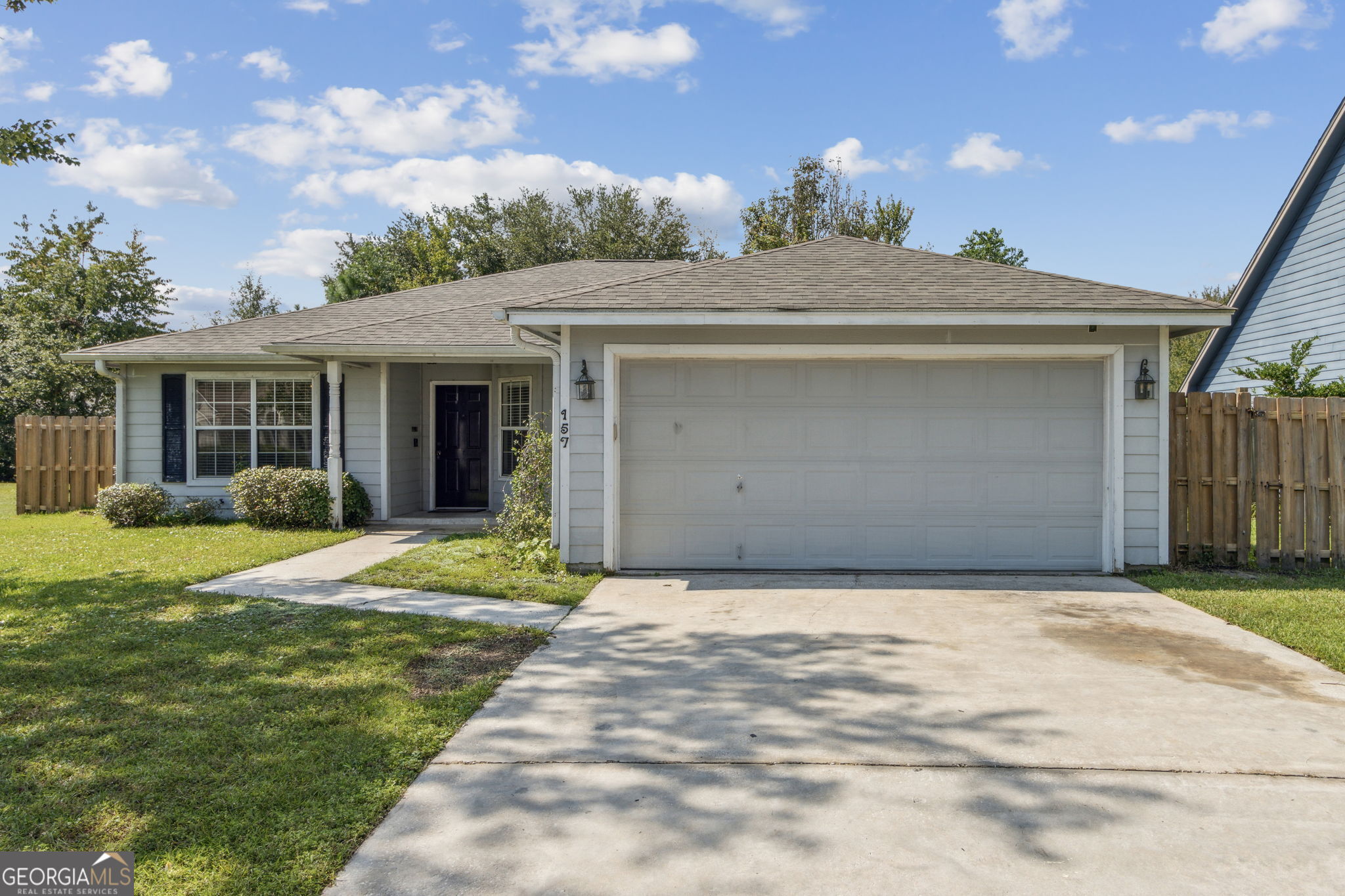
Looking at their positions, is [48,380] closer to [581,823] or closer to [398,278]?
[398,278]

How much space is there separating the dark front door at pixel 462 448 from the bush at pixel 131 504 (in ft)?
13.0

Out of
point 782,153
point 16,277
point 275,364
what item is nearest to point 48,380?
point 16,277

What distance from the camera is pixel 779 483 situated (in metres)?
8.22

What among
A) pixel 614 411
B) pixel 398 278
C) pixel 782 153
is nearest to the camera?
pixel 614 411

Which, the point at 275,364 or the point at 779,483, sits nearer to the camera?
the point at 779,483

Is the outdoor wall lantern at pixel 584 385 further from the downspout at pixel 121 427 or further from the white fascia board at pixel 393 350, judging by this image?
the downspout at pixel 121 427

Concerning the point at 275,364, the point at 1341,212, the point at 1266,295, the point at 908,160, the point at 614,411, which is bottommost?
the point at 614,411

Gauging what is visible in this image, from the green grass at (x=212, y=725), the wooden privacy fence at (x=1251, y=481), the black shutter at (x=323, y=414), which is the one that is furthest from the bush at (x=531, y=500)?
the wooden privacy fence at (x=1251, y=481)

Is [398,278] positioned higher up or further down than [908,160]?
further down

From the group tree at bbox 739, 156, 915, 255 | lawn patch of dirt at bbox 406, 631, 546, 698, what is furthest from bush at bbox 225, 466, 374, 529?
tree at bbox 739, 156, 915, 255

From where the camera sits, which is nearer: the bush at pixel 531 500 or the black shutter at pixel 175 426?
the bush at pixel 531 500

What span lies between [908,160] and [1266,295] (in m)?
13.4

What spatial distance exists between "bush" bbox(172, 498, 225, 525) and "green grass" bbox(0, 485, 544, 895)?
4.72 metres

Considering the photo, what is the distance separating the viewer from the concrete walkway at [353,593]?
6.49 metres
